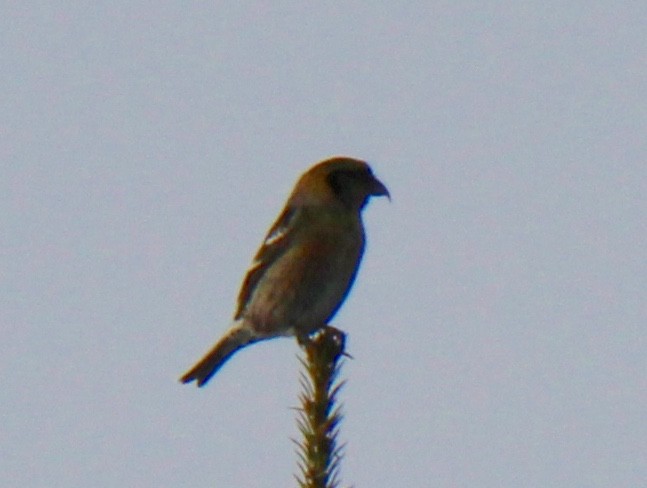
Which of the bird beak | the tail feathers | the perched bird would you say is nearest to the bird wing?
the perched bird

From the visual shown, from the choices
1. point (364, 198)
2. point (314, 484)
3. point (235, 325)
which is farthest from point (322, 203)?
point (314, 484)

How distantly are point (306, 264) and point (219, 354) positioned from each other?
756 millimetres

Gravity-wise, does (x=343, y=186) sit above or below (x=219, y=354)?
above

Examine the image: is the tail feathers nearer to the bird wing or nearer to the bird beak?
the bird wing

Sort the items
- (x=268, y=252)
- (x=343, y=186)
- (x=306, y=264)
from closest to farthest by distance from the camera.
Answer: (x=306, y=264), (x=268, y=252), (x=343, y=186)

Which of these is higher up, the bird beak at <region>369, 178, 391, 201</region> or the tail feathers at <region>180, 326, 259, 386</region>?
the bird beak at <region>369, 178, 391, 201</region>

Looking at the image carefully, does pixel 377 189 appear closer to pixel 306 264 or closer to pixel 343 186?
pixel 343 186

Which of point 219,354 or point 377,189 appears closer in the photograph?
point 219,354

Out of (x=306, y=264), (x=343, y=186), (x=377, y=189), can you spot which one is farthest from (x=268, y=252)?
(x=377, y=189)

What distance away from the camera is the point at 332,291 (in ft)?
25.6

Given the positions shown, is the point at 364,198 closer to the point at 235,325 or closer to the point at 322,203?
the point at 322,203

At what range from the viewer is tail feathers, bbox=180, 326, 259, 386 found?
7.80 m

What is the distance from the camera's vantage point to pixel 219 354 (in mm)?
7961

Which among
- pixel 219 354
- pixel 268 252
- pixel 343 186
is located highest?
pixel 343 186
